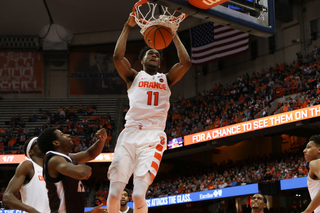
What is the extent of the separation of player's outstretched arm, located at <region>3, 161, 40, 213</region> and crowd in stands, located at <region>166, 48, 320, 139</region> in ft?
44.6

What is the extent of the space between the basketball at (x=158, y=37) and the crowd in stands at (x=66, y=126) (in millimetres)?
18052

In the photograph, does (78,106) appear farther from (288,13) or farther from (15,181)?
(15,181)

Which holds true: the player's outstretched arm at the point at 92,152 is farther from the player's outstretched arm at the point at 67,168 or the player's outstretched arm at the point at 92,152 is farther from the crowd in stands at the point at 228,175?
the crowd in stands at the point at 228,175

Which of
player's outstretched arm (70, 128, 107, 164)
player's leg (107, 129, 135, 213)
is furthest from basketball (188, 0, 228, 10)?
player's outstretched arm (70, 128, 107, 164)

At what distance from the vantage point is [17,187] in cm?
434

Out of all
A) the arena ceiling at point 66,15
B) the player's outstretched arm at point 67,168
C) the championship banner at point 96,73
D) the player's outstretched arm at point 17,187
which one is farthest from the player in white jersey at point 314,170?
the championship banner at point 96,73

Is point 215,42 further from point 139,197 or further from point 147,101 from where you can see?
point 139,197

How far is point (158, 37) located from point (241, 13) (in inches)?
49.5

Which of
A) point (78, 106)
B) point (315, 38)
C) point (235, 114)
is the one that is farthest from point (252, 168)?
point (78, 106)

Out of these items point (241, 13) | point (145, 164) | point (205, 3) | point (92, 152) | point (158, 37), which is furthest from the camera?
point (241, 13)

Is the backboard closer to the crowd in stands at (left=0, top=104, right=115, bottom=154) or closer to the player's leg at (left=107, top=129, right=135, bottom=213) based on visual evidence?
the player's leg at (left=107, top=129, right=135, bottom=213)

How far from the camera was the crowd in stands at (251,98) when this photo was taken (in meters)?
18.0

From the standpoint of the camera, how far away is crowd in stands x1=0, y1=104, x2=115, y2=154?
2344 cm

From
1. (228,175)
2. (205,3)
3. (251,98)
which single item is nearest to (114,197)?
(205,3)
